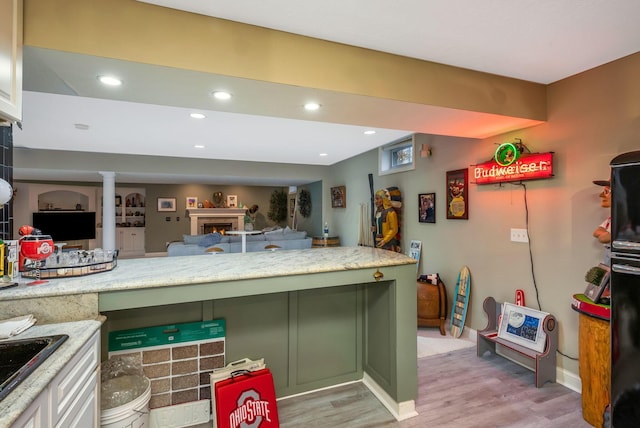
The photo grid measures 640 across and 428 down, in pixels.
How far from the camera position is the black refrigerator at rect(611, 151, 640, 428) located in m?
1.69

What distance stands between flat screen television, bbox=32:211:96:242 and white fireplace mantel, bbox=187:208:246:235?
8.51 ft

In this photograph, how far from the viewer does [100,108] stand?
3178 millimetres

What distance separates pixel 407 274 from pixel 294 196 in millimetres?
7657

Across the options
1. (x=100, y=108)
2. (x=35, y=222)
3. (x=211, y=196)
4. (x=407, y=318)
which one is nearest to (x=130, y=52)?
(x=100, y=108)

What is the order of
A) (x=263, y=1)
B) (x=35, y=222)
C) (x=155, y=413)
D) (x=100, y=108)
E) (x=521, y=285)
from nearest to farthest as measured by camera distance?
(x=263, y=1)
(x=155, y=413)
(x=521, y=285)
(x=100, y=108)
(x=35, y=222)

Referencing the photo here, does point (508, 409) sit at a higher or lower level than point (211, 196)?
lower

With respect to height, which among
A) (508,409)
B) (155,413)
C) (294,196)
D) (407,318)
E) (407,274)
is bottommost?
(508,409)

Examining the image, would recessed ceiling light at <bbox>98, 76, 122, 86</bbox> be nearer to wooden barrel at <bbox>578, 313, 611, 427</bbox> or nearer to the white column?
wooden barrel at <bbox>578, 313, 611, 427</bbox>

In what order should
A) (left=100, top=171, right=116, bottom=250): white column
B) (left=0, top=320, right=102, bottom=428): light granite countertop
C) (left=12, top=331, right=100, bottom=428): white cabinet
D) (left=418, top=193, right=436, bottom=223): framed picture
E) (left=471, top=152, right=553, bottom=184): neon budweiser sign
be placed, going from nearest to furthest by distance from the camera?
1. (left=0, top=320, right=102, bottom=428): light granite countertop
2. (left=12, top=331, right=100, bottom=428): white cabinet
3. (left=471, top=152, right=553, bottom=184): neon budweiser sign
4. (left=418, top=193, right=436, bottom=223): framed picture
5. (left=100, top=171, right=116, bottom=250): white column

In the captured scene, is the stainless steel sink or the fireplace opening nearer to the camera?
the stainless steel sink

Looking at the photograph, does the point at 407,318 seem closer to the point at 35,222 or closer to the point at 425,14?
the point at 425,14

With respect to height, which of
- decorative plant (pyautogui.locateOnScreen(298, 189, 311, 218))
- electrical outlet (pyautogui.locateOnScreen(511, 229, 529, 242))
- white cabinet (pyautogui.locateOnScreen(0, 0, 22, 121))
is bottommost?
electrical outlet (pyautogui.locateOnScreen(511, 229, 529, 242))

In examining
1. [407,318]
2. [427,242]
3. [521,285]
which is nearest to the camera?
[407,318]

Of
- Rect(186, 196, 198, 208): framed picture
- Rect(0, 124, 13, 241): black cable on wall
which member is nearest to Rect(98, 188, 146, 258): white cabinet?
Rect(186, 196, 198, 208): framed picture
